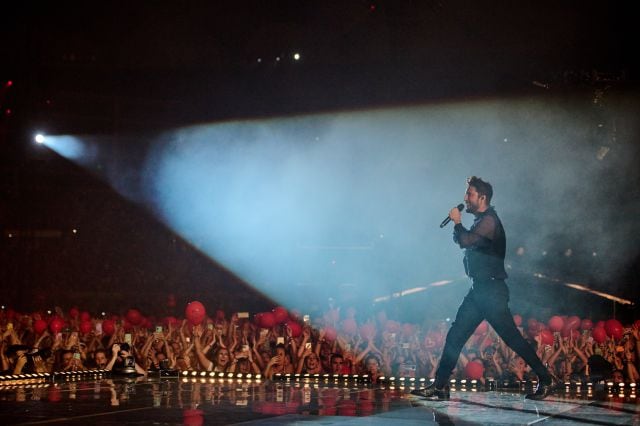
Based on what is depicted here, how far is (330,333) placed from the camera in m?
11.4

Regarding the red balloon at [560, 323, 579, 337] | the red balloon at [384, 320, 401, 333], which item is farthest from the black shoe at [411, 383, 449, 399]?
the red balloon at [560, 323, 579, 337]

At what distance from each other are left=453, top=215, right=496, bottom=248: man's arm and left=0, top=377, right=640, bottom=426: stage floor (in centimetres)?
125

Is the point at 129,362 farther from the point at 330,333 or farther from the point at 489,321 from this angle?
the point at 489,321

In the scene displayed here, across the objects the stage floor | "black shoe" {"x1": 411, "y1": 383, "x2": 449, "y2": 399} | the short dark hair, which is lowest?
the stage floor

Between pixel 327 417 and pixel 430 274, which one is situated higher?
pixel 430 274

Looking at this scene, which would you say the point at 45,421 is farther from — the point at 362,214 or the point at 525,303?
the point at 362,214

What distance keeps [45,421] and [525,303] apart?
12090 mm

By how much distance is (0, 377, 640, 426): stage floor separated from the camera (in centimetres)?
511

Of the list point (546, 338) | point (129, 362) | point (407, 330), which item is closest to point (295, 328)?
point (407, 330)

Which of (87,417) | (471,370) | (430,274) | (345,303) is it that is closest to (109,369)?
(471,370)

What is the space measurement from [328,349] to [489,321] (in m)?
5.15

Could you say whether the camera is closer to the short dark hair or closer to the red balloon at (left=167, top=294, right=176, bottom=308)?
the short dark hair

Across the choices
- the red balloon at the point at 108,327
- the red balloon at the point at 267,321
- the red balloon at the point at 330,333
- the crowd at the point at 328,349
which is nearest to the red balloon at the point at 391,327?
the crowd at the point at 328,349

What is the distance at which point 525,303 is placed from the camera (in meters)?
15.6
